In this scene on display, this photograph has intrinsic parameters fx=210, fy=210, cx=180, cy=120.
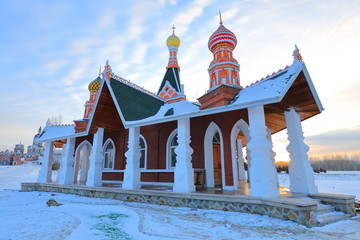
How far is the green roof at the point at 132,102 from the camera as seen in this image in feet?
32.1

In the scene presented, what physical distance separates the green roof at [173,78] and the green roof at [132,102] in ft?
24.3

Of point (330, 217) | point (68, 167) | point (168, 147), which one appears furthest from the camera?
point (68, 167)

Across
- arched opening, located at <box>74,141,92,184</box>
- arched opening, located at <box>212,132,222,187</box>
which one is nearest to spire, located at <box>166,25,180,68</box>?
arched opening, located at <box>74,141,92,184</box>

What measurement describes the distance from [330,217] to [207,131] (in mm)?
5636

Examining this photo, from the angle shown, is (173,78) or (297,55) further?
(173,78)

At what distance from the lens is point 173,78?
19.9m

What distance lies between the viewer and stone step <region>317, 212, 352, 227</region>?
518cm

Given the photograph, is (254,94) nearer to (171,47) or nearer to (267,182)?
(267,182)

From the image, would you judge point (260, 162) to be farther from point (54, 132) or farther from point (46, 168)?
point (54, 132)

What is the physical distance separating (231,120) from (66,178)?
1004 cm

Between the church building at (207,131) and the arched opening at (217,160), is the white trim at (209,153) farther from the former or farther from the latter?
the arched opening at (217,160)

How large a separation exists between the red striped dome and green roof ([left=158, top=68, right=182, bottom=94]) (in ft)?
29.1

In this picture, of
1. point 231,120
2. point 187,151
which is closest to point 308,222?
point 187,151

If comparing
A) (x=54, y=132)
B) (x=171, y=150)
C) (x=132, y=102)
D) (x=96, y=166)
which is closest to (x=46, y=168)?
(x=54, y=132)
